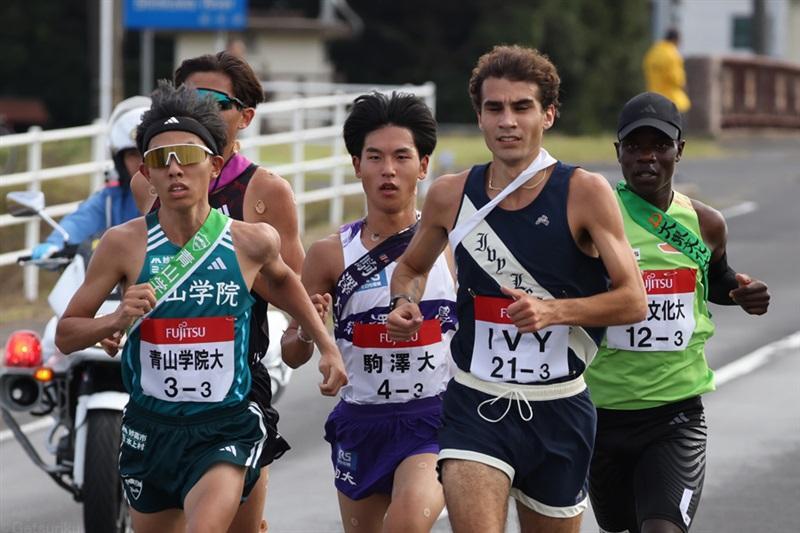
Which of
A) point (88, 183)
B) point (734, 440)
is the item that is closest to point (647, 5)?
point (88, 183)

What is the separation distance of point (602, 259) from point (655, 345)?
1021 mm

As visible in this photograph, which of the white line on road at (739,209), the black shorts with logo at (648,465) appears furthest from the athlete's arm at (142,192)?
the white line on road at (739,209)

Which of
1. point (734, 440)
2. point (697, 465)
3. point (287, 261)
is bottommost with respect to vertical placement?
point (734, 440)

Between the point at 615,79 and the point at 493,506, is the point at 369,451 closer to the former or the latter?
the point at 493,506

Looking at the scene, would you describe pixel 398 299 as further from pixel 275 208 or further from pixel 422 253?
pixel 275 208

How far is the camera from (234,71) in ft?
23.6

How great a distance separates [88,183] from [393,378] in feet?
49.0

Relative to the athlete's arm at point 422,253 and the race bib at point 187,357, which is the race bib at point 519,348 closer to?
the athlete's arm at point 422,253

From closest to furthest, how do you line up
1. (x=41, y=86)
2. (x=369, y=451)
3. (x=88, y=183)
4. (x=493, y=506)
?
(x=493, y=506)
(x=369, y=451)
(x=88, y=183)
(x=41, y=86)

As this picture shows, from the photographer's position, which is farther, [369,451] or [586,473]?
[369,451]

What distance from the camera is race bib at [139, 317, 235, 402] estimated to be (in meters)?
6.11

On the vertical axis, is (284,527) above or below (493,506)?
below

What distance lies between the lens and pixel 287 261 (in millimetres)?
7016

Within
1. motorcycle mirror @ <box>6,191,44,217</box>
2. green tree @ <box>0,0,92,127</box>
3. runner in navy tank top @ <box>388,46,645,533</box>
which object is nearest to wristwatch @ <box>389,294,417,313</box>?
runner in navy tank top @ <box>388,46,645,533</box>
